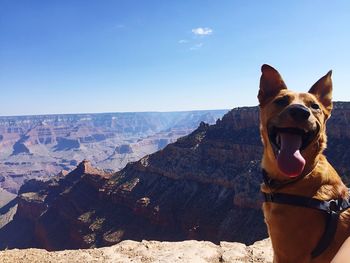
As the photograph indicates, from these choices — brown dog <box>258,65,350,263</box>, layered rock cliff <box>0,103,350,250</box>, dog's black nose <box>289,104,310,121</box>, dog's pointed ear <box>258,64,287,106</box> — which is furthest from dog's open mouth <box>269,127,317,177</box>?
layered rock cliff <box>0,103,350,250</box>

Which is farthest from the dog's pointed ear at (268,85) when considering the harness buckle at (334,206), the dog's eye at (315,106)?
the harness buckle at (334,206)

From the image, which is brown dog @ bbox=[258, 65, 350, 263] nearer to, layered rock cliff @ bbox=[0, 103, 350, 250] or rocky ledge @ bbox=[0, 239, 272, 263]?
rocky ledge @ bbox=[0, 239, 272, 263]

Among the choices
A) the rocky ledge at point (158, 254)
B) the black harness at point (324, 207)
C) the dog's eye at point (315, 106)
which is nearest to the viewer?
the black harness at point (324, 207)

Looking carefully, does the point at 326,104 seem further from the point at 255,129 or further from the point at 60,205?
the point at 60,205

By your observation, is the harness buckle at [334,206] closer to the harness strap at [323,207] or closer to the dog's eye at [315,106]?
the harness strap at [323,207]

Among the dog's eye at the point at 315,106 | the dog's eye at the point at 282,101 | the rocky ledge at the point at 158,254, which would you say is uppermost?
the dog's eye at the point at 282,101

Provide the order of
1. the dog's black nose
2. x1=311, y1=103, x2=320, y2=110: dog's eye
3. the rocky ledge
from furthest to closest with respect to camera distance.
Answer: the rocky ledge, x1=311, y1=103, x2=320, y2=110: dog's eye, the dog's black nose

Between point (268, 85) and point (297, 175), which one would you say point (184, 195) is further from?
point (297, 175)

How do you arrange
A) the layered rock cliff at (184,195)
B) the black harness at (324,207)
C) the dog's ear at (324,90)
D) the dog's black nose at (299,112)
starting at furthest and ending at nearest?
the layered rock cliff at (184,195) → the dog's ear at (324,90) → the dog's black nose at (299,112) → the black harness at (324,207)

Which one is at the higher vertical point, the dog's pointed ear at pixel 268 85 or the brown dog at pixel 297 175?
the dog's pointed ear at pixel 268 85
